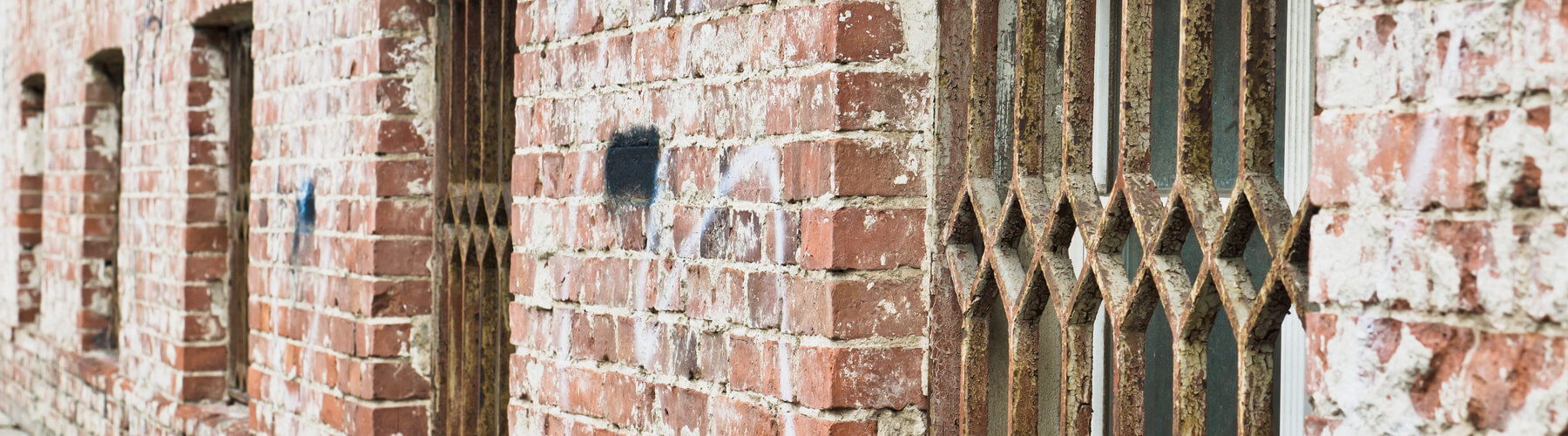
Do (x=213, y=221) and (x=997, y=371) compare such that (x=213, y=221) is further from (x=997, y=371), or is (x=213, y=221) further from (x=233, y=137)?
(x=997, y=371)

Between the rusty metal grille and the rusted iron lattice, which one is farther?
the rusty metal grille

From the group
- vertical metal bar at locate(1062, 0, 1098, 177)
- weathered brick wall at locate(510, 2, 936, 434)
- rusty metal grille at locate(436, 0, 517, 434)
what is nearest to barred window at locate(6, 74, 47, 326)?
rusty metal grille at locate(436, 0, 517, 434)

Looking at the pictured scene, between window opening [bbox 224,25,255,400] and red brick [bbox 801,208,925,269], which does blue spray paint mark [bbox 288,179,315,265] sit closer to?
window opening [bbox 224,25,255,400]

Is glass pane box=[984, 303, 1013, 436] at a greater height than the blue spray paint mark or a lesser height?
lesser

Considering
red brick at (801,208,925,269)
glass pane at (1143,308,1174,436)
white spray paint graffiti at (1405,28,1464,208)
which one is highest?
white spray paint graffiti at (1405,28,1464,208)

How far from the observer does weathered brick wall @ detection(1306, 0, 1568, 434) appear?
1064 millimetres

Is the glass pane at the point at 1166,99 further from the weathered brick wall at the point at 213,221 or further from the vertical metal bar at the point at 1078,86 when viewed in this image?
the weathered brick wall at the point at 213,221

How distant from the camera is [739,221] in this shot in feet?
6.54

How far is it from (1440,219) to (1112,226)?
0.51 m

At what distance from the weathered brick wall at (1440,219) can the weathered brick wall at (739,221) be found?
0.67 meters

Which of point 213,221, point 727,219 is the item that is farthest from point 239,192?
point 727,219

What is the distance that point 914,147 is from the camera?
6.07 ft

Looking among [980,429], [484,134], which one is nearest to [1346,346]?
[980,429]

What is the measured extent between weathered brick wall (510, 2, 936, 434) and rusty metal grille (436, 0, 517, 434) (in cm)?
45
